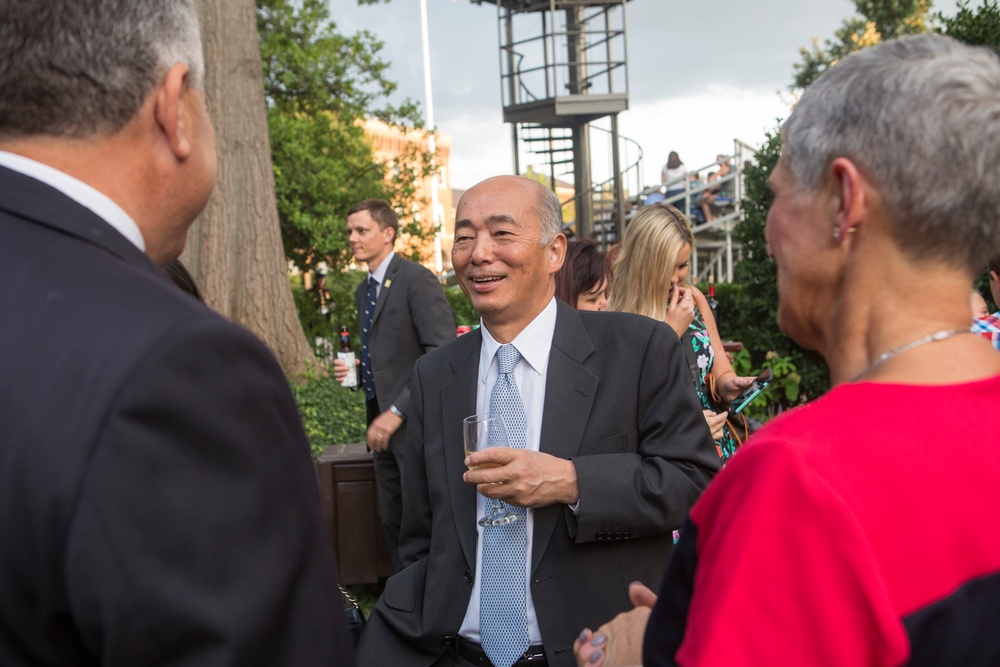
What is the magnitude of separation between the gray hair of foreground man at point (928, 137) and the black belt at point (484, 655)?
1.67 m

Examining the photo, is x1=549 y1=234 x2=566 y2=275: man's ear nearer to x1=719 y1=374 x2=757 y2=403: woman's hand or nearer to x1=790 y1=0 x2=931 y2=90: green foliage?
x1=719 y1=374 x2=757 y2=403: woman's hand

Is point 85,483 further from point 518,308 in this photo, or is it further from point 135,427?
point 518,308

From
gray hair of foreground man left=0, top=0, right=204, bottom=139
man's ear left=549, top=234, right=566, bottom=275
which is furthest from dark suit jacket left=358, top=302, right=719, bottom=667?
gray hair of foreground man left=0, top=0, right=204, bottom=139

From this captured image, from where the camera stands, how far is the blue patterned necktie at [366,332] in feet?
21.3

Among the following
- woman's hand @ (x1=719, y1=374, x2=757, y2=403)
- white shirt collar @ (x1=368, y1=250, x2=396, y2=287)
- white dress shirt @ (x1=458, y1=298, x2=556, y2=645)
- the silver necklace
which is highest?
white shirt collar @ (x1=368, y1=250, x2=396, y2=287)

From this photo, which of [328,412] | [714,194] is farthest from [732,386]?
[714,194]

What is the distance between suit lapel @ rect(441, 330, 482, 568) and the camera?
104 inches

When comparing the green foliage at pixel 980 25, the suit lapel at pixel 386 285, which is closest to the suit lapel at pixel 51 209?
the suit lapel at pixel 386 285

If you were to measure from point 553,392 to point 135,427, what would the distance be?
5.71ft

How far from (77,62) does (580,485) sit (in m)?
1.73

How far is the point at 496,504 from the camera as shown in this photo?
8.49 ft

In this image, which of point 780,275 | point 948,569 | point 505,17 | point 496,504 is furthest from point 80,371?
point 505,17

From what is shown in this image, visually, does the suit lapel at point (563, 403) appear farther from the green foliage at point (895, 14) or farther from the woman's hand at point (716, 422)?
the green foliage at point (895, 14)

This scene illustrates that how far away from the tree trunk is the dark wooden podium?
16.7 ft
